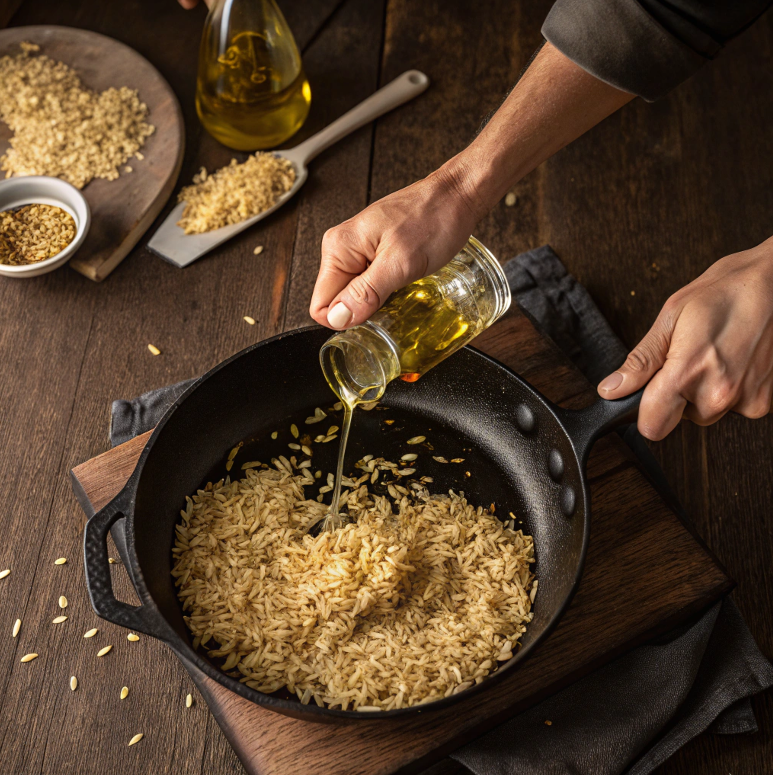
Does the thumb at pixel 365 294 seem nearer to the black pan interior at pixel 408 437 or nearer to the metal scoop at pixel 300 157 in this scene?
the black pan interior at pixel 408 437

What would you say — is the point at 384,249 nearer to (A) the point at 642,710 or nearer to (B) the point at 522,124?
(B) the point at 522,124

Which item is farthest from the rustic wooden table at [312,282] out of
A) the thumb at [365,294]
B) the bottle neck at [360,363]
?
the thumb at [365,294]

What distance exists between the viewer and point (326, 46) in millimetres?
2229

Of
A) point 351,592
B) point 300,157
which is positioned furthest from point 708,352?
point 300,157

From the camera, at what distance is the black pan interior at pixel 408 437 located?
1.31 metres

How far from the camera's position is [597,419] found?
1.29m

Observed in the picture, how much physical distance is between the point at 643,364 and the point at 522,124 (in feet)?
1.60

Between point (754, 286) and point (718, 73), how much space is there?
1304 millimetres

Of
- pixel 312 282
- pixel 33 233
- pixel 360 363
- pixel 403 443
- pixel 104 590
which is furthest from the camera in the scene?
pixel 312 282

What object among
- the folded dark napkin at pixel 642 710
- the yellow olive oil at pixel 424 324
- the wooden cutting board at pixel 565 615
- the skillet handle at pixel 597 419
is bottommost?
the folded dark napkin at pixel 642 710

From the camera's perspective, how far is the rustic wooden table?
1396 millimetres

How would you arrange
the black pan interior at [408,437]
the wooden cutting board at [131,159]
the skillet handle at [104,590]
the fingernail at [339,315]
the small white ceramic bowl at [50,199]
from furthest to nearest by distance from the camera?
the wooden cutting board at [131,159], the small white ceramic bowl at [50,199], the black pan interior at [408,437], the fingernail at [339,315], the skillet handle at [104,590]

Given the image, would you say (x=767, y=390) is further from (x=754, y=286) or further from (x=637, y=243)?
(x=637, y=243)

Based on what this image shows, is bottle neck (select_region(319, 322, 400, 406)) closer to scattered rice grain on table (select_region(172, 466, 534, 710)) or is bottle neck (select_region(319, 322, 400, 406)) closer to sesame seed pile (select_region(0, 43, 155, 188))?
scattered rice grain on table (select_region(172, 466, 534, 710))
